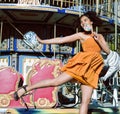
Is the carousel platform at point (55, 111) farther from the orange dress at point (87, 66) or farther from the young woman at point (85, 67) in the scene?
the orange dress at point (87, 66)

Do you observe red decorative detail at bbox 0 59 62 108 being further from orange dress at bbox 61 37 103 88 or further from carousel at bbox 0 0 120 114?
orange dress at bbox 61 37 103 88

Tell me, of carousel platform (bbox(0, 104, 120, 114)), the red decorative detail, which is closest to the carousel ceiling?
the red decorative detail

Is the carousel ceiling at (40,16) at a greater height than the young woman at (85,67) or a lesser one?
greater

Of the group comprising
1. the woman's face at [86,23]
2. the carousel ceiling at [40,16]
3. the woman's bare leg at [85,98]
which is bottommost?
the woman's bare leg at [85,98]

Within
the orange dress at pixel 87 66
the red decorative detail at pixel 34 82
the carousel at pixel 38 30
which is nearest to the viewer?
the orange dress at pixel 87 66

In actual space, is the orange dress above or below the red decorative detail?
above

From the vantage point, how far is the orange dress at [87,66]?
4.07 metres

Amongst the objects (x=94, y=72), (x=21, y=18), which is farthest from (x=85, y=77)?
(x=21, y=18)

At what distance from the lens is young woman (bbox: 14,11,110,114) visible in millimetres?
4074

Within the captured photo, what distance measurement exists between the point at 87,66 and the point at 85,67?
25mm

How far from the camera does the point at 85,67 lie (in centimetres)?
408

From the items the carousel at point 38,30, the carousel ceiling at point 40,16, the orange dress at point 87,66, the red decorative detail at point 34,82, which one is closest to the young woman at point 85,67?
the orange dress at point 87,66

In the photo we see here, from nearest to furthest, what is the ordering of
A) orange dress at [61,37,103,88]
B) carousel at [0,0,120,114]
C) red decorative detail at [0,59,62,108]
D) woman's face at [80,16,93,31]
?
orange dress at [61,37,103,88] < woman's face at [80,16,93,31] < red decorative detail at [0,59,62,108] < carousel at [0,0,120,114]

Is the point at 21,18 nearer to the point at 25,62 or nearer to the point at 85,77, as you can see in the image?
the point at 25,62
